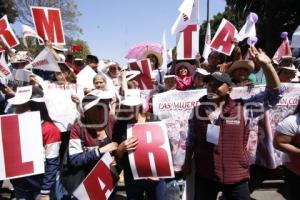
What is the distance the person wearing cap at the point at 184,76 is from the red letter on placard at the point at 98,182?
Answer: 5.33ft

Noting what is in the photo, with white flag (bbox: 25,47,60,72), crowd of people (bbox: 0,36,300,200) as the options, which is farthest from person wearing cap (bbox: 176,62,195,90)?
white flag (bbox: 25,47,60,72)

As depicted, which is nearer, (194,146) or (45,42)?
(194,146)

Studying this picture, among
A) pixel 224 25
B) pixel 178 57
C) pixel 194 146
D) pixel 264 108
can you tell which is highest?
pixel 224 25

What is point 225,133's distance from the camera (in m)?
3.94

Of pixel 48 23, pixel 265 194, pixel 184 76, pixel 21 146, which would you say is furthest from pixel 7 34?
pixel 265 194

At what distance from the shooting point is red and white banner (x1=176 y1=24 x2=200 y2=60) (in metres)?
6.47

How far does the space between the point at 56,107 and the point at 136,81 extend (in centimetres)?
150

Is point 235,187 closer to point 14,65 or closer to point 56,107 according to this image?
point 56,107

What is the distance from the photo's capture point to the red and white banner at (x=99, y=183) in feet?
12.9

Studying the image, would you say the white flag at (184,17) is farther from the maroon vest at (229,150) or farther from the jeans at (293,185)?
the jeans at (293,185)

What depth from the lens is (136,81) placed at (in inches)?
266

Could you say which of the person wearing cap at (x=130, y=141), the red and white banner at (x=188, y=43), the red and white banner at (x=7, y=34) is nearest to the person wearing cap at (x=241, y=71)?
the person wearing cap at (x=130, y=141)

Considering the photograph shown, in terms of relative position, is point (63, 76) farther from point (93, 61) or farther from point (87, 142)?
point (87, 142)

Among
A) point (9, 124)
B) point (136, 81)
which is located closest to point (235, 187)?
point (9, 124)
